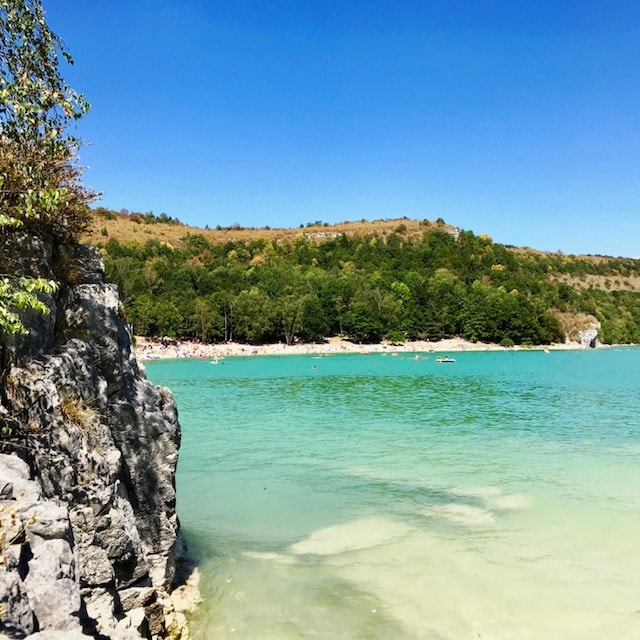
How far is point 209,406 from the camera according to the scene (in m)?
34.0

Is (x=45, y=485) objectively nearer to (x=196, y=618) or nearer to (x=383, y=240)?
(x=196, y=618)

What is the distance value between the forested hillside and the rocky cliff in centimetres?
7115

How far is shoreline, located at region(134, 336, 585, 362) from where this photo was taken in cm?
9206

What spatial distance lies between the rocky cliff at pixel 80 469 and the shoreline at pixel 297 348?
258ft

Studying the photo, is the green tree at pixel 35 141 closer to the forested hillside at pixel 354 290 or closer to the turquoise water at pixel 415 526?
the turquoise water at pixel 415 526

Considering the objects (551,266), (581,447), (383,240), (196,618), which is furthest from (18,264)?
(551,266)

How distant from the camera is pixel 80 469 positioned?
Result: 5809mm

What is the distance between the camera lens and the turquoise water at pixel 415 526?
791 centimetres

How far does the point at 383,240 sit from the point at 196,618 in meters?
173

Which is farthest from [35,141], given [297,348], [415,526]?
[297,348]

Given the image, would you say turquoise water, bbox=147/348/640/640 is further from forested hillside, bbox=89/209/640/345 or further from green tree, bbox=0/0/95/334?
forested hillside, bbox=89/209/640/345

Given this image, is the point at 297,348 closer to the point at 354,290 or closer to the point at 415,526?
the point at 354,290

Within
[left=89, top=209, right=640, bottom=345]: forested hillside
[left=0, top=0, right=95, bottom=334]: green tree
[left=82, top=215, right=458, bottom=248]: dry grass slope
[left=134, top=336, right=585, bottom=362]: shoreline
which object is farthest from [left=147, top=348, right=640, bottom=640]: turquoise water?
[left=82, top=215, right=458, bottom=248]: dry grass slope

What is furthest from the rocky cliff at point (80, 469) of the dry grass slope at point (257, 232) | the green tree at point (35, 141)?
the dry grass slope at point (257, 232)
